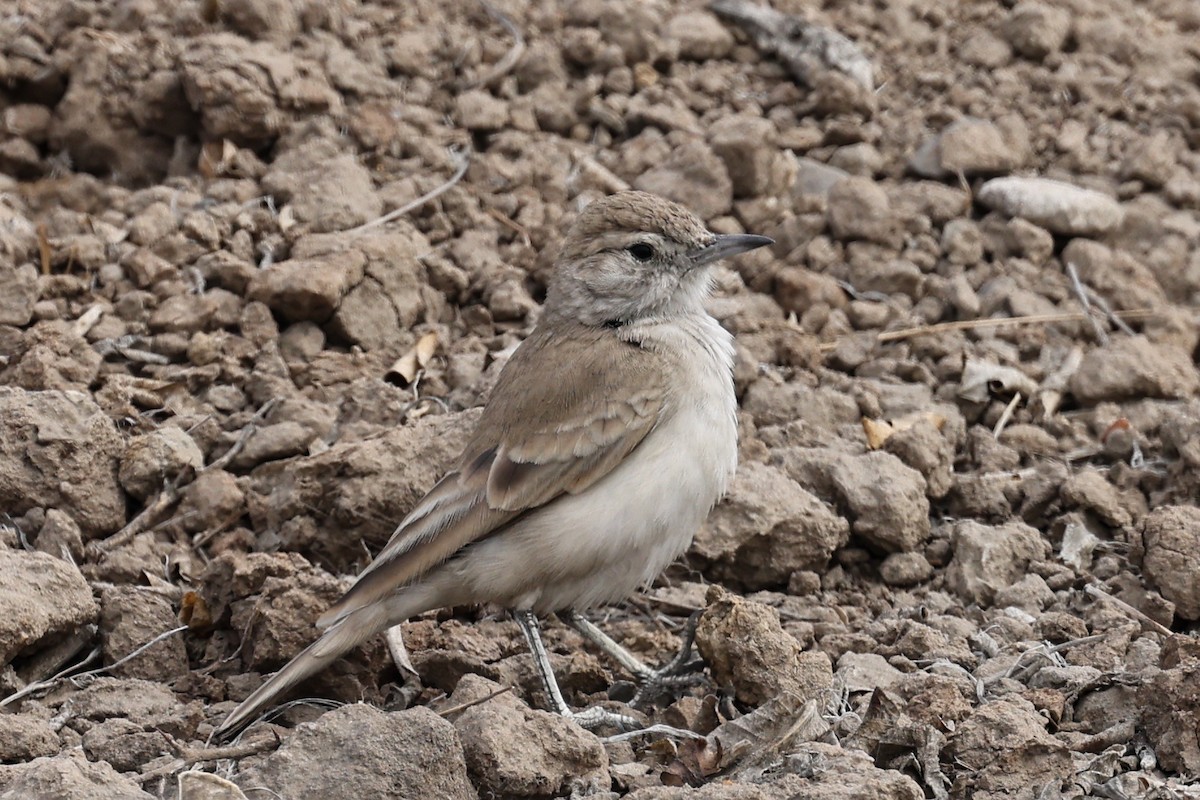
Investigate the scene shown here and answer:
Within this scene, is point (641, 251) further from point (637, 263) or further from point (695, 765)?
point (695, 765)

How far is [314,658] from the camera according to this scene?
5535 mm

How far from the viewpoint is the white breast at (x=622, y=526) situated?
5.74m

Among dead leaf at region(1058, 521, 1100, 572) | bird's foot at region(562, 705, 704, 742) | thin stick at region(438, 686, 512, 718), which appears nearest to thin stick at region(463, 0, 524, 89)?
dead leaf at region(1058, 521, 1100, 572)

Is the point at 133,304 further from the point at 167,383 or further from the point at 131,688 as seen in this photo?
the point at 131,688

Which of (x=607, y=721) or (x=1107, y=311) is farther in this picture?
(x=1107, y=311)

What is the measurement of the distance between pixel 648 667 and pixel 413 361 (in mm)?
2197

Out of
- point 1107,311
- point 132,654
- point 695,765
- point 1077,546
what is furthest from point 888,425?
point 132,654

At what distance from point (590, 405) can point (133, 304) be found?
9.55 ft

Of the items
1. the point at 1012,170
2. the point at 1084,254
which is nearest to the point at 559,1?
the point at 1012,170

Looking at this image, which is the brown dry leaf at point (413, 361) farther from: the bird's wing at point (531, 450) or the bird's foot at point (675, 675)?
the bird's foot at point (675, 675)

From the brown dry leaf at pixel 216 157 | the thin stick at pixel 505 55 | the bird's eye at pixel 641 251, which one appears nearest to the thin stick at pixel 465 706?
the bird's eye at pixel 641 251

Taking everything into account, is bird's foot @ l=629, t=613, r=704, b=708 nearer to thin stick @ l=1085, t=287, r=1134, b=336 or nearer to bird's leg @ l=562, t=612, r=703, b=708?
bird's leg @ l=562, t=612, r=703, b=708

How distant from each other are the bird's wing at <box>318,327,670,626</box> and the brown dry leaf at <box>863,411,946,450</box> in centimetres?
165

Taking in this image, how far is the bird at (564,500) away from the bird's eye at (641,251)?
0.39m
